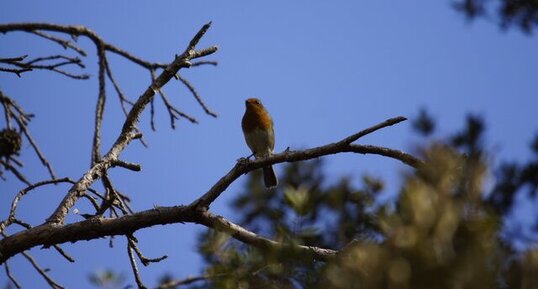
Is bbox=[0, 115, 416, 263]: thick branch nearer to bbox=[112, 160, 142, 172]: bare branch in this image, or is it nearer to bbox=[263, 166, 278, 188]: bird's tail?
bbox=[112, 160, 142, 172]: bare branch

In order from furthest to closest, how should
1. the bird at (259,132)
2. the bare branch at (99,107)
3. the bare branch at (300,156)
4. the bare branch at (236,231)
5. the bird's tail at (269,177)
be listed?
the bird's tail at (269,177) → the bird at (259,132) → the bare branch at (99,107) → the bare branch at (300,156) → the bare branch at (236,231)

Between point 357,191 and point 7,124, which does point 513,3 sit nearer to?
point 357,191

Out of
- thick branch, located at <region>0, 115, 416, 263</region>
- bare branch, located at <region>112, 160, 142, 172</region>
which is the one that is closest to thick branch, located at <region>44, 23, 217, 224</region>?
bare branch, located at <region>112, 160, 142, 172</region>

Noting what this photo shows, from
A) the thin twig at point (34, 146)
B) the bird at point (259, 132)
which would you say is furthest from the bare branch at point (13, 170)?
the bird at point (259, 132)

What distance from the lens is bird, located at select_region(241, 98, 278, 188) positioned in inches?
336

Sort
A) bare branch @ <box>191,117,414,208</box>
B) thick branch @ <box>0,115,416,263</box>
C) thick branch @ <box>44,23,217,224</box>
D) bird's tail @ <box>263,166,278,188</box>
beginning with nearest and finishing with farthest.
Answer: thick branch @ <box>0,115,416,263</box>
bare branch @ <box>191,117,414,208</box>
thick branch @ <box>44,23,217,224</box>
bird's tail @ <box>263,166,278,188</box>

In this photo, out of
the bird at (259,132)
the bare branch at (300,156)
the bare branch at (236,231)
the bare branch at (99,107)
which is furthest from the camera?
the bird at (259,132)

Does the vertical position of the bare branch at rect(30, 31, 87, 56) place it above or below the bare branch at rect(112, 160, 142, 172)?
Answer: above

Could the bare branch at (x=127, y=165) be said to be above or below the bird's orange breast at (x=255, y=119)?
below

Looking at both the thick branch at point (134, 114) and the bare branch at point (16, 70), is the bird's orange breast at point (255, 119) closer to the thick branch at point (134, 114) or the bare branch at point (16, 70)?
the thick branch at point (134, 114)

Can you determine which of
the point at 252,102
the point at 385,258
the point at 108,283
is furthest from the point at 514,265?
the point at 252,102

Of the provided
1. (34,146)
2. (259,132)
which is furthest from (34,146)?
(259,132)

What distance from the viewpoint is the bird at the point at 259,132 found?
28.0ft

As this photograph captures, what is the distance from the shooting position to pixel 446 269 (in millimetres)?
1321
